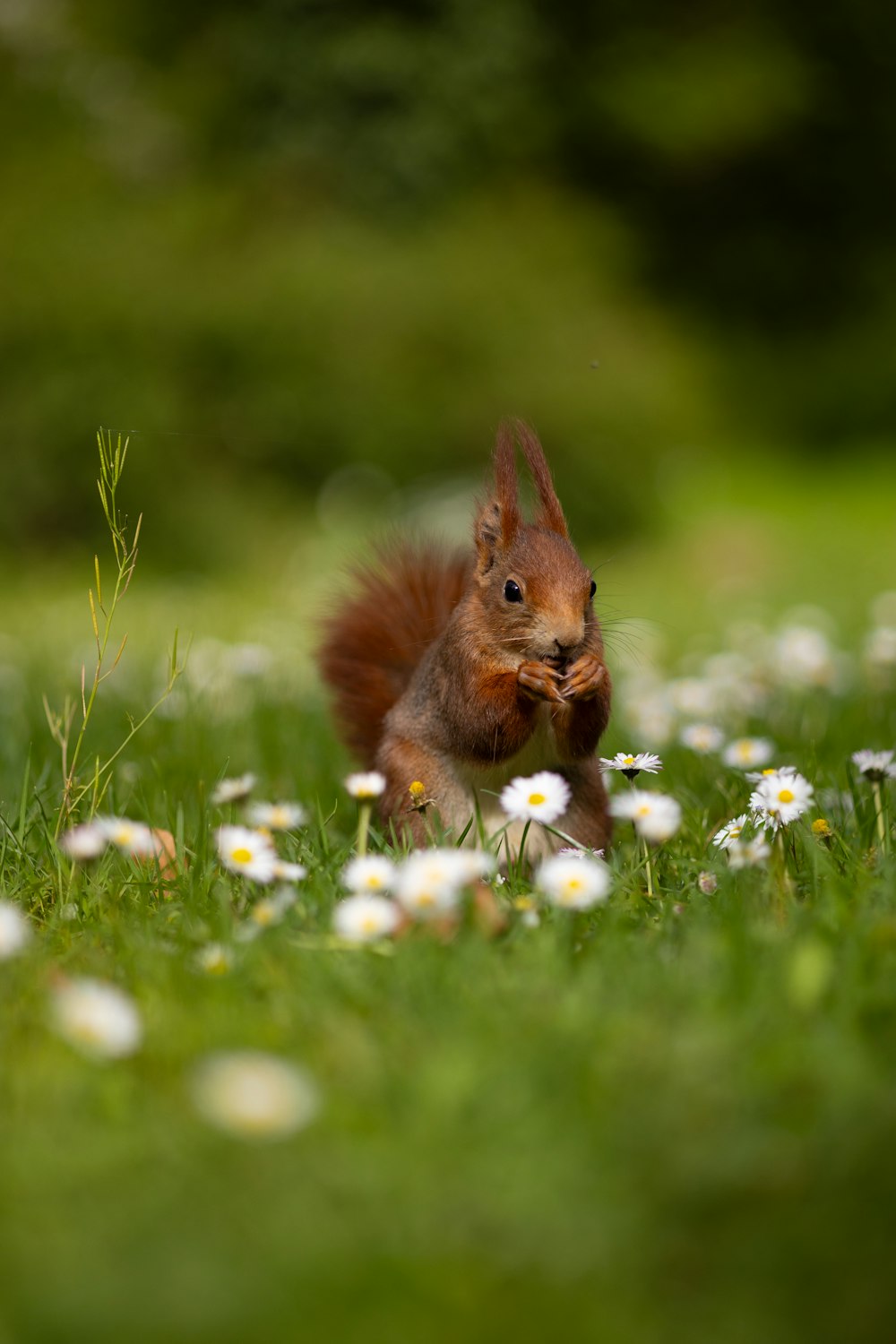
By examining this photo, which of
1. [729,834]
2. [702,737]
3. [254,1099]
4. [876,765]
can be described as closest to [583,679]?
[729,834]

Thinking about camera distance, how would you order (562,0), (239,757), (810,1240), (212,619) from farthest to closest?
(562,0) → (212,619) → (239,757) → (810,1240)

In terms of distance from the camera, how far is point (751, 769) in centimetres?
240

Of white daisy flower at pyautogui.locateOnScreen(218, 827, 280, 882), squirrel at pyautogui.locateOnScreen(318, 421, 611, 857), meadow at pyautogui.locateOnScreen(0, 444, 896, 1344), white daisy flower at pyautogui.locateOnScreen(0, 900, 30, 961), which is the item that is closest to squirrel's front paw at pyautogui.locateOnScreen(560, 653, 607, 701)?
squirrel at pyautogui.locateOnScreen(318, 421, 611, 857)

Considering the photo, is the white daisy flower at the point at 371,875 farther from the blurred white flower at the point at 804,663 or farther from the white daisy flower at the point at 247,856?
the blurred white flower at the point at 804,663

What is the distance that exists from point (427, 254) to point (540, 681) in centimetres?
912

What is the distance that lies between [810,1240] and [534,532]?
49.3 inches

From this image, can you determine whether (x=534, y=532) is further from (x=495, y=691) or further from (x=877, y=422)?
(x=877, y=422)

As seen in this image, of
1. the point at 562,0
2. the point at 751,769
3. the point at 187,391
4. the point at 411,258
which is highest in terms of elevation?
the point at 562,0

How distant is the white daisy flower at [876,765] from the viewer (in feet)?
5.98

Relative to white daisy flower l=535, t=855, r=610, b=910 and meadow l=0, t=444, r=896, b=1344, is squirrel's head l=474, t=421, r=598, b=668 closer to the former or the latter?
meadow l=0, t=444, r=896, b=1344

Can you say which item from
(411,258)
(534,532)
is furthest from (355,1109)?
(411,258)

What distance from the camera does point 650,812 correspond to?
5.62ft

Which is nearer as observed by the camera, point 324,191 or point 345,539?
point 345,539

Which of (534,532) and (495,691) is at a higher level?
(534,532)
